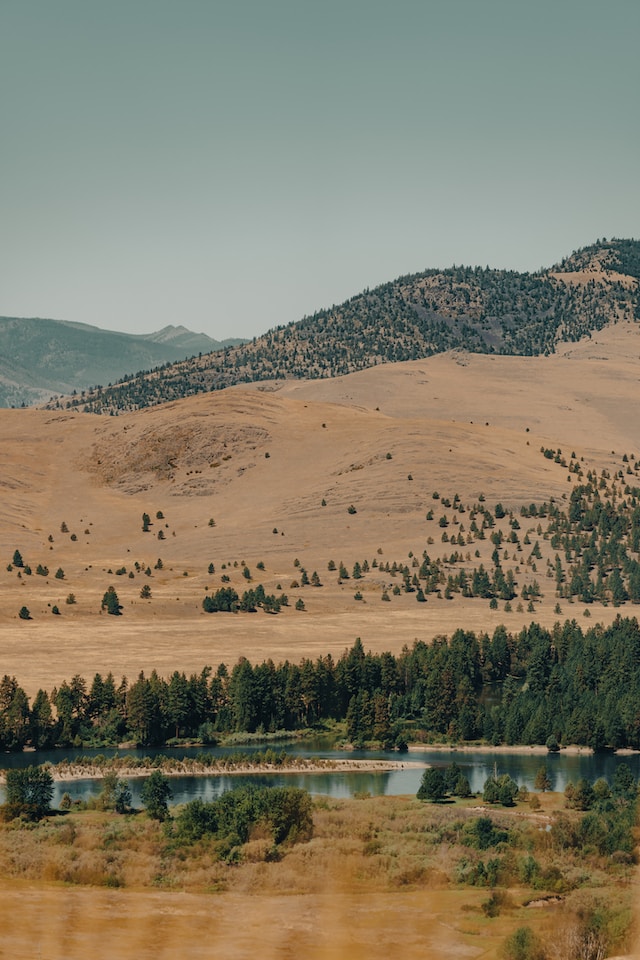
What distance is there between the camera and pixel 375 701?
161500 millimetres

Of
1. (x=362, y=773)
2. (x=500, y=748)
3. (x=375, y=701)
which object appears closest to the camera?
(x=362, y=773)

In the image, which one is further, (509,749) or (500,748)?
(500,748)

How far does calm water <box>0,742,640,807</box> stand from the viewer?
128375mm

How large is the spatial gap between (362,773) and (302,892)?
63.4 m

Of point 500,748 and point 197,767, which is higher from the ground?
point 500,748

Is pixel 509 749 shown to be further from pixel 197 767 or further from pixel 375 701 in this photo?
pixel 197 767

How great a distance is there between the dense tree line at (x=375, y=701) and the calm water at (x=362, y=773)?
3501 millimetres

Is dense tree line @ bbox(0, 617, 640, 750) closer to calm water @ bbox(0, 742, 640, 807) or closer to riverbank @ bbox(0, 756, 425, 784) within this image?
calm water @ bbox(0, 742, 640, 807)

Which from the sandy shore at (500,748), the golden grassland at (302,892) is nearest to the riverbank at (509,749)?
the sandy shore at (500,748)

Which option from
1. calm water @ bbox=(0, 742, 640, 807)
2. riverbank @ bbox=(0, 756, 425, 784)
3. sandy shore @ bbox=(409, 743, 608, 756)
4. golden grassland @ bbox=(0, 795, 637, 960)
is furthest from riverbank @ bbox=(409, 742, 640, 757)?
golden grassland @ bbox=(0, 795, 637, 960)

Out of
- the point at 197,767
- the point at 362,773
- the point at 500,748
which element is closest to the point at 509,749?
the point at 500,748

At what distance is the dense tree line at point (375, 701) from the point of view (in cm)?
15325

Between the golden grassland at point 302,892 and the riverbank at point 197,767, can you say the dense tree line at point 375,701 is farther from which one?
the golden grassland at point 302,892

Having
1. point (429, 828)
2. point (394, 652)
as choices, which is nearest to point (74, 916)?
point (429, 828)
